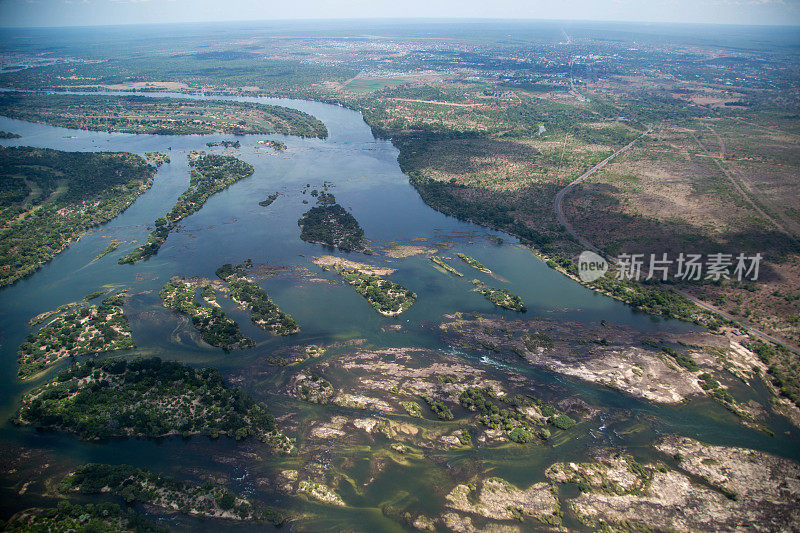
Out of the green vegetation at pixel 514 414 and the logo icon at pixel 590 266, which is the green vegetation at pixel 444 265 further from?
the green vegetation at pixel 514 414

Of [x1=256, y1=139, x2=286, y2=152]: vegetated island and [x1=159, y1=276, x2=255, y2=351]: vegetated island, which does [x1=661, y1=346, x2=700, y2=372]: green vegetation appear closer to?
[x1=159, y1=276, x2=255, y2=351]: vegetated island

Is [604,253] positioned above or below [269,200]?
below

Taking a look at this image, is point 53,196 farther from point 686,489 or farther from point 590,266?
point 686,489

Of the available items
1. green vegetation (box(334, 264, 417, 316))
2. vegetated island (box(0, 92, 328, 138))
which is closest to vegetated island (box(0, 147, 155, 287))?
vegetated island (box(0, 92, 328, 138))

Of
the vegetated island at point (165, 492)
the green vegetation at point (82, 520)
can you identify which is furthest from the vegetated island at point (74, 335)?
the green vegetation at point (82, 520)

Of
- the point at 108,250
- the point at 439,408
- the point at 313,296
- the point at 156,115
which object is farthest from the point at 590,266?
the point at 156,115

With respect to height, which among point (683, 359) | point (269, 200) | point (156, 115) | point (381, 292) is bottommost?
point (683, 359)
